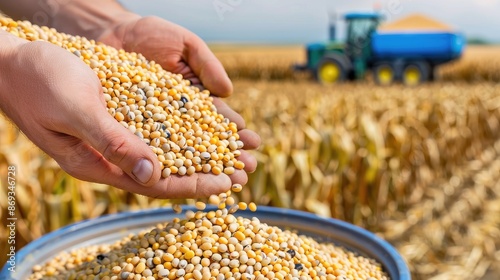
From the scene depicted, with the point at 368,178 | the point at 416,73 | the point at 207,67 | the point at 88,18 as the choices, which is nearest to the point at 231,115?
the point at 207,67

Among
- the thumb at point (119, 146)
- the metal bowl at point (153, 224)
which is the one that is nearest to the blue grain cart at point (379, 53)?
the metal bowl at point (153, 224)

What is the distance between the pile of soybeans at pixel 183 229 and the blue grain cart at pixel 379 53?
1291 cm

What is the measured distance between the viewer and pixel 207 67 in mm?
2225

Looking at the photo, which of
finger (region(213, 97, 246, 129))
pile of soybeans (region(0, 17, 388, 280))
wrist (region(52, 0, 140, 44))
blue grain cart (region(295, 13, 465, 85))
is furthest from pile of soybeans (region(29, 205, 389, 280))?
blue grain cart (region(295, 13, 465, 85))

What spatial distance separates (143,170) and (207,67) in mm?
930

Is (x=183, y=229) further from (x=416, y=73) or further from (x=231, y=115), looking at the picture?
(x=416, y=73)

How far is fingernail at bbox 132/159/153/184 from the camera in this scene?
138 cm

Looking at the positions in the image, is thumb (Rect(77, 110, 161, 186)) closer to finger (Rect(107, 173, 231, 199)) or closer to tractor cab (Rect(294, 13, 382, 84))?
finger (Rect(107, 173, 231, 199))

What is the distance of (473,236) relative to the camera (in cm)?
470

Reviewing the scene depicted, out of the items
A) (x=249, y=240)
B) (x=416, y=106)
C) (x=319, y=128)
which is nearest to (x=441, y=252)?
(x=319, y=128)

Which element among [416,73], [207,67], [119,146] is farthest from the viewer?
[416,73]

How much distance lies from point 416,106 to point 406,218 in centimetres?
198

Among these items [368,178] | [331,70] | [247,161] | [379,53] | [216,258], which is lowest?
[331,70]

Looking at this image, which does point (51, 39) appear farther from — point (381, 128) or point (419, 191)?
point (419, 191)
